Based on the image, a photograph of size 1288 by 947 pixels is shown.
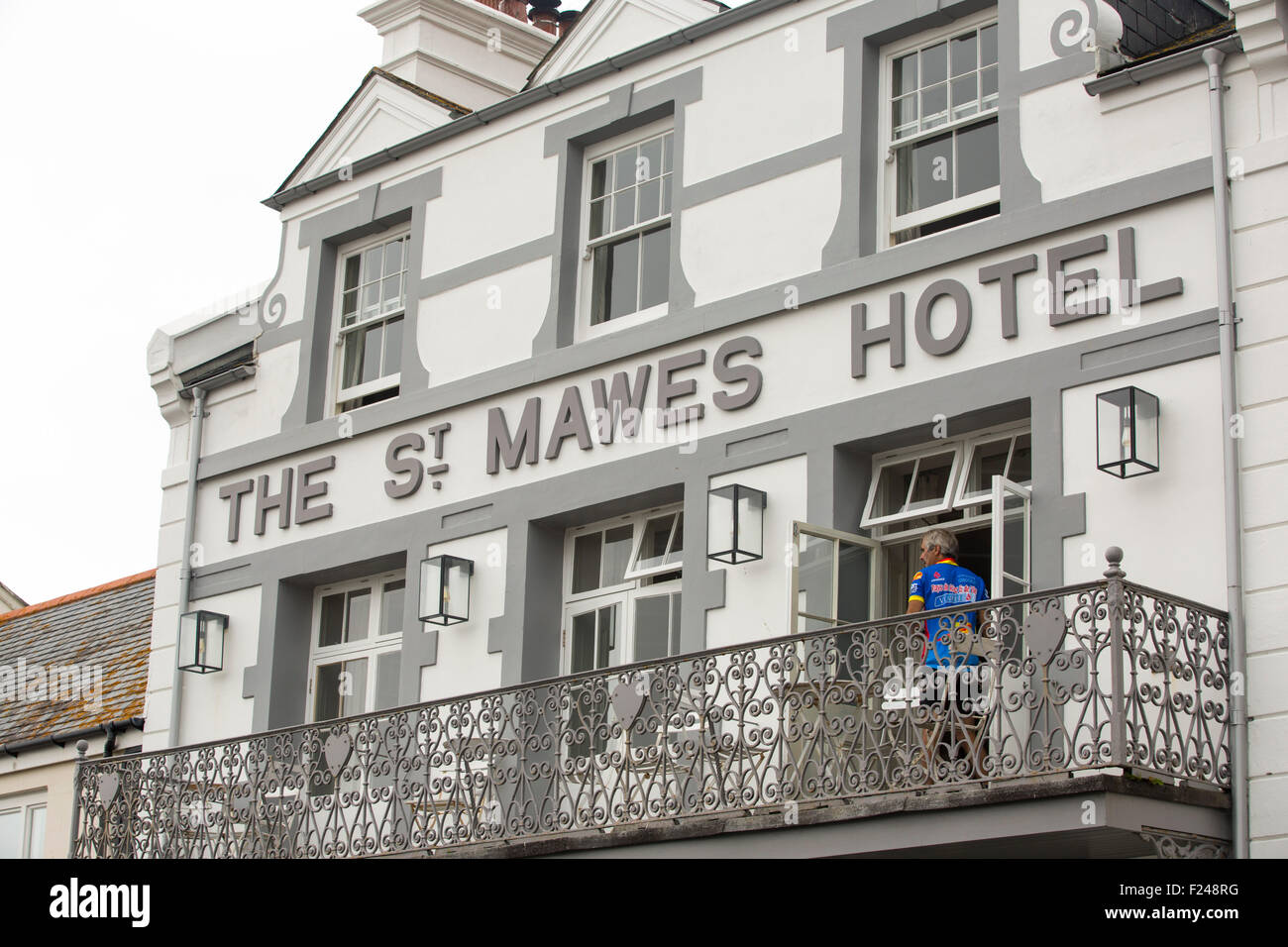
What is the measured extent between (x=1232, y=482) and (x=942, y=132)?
3.89m

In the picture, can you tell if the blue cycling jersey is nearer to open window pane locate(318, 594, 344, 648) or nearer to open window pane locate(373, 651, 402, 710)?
open window pane locate(373, 651, 402, 710)

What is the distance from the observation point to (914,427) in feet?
46.2

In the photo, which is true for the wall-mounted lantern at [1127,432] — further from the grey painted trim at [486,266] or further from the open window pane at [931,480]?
the grey painted trim at [486,266]

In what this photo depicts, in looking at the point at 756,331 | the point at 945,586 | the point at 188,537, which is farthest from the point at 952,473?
the point at 188,537

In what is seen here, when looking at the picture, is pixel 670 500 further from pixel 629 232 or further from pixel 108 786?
pixel 108 786

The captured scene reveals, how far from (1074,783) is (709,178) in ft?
21.4

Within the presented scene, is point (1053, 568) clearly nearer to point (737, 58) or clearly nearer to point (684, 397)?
point (684, 397)

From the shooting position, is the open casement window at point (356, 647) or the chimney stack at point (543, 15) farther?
the chimney stack at point (543, 15)

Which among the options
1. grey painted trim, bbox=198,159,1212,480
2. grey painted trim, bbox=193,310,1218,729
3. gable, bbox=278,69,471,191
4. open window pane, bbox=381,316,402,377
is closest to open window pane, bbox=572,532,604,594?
grey painted trim, bbox=193,310,1218,729

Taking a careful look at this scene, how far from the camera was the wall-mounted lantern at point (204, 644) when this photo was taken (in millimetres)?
18141

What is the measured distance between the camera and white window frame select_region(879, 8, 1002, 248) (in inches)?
575

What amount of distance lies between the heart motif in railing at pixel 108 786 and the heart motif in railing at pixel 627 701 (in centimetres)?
522

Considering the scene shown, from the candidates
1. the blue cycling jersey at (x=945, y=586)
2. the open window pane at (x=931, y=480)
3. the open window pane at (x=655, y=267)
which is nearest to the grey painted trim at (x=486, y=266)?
the open window pane at (x=655, y=267)

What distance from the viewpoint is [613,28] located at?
1716 centimetres
